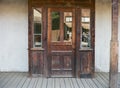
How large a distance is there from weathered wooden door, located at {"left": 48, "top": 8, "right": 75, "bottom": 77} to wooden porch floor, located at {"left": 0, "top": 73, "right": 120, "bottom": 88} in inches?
16.9

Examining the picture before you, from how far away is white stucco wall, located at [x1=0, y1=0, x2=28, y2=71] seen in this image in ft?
29.4

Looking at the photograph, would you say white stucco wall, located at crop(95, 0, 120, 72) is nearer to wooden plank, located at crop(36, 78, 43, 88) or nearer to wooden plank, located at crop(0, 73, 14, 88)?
wooden plank, located at crop(36, 78, 43, 88)

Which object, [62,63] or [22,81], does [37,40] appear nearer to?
[62,63]

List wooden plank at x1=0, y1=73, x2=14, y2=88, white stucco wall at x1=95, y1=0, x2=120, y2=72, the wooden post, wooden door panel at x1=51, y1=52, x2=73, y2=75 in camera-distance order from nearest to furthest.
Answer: the wooden post < wooden plank at x1=0, y1=73, x2=14, y2=88 < wooden door panel at x1=51, y1=52, x2=73, y2=75 < white stucco wall at x1=95, y1=0, x2=120, y2=72

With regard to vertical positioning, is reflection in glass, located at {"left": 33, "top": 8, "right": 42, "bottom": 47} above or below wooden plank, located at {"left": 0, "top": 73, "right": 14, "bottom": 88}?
above

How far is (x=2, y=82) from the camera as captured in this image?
24.0 ft

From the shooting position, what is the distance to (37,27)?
26.3 ft

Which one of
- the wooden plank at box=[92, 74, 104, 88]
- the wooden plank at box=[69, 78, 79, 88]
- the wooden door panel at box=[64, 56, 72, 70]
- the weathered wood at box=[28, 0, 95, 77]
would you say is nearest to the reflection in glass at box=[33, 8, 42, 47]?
the weathered wood at box=[28, 0, 95, 77]

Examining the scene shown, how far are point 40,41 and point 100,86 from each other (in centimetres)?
236

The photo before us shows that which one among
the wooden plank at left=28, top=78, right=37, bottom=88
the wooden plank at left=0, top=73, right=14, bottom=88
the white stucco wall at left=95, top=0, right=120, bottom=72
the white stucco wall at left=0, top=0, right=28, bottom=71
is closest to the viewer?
the wooden plank at left=28, top=78, right=37, bottom=88

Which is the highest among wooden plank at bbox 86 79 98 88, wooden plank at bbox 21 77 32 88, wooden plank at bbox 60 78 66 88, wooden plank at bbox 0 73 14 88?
wooden plank at bbox 0 73 14 88

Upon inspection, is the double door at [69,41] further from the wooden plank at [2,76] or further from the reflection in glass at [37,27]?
the wooden plank at [2,76]

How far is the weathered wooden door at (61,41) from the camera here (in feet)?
26.2

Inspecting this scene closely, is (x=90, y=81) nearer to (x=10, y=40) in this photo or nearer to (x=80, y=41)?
(x=80, y=41)
